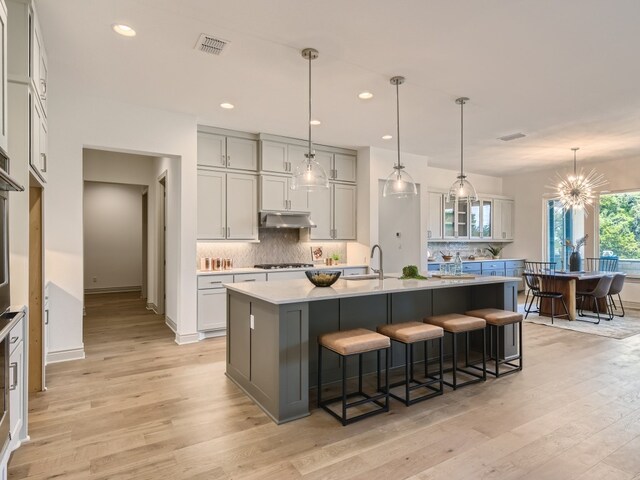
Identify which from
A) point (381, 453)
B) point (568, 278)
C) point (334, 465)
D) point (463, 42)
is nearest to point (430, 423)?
point (381, 453)

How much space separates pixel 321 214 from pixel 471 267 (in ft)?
12.4

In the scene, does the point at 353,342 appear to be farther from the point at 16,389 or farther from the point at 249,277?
the point at 249,277

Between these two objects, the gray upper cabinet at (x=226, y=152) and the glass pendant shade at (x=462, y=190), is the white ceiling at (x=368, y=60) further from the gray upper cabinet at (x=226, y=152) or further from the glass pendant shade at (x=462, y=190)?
the glass pendant shade at (x=462, y=190)

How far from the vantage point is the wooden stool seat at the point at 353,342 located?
8.79 feet

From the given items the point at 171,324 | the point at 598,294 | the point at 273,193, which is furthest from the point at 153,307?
the point at 598,294

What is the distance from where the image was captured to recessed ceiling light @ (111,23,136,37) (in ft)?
9.31

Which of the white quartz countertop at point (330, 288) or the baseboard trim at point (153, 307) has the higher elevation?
the white quartz countertop at point (330, 288)

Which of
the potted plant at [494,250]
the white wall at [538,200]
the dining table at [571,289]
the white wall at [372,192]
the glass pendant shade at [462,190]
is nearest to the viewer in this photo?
the glass pendant shade at [462,190]

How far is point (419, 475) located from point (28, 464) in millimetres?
2230

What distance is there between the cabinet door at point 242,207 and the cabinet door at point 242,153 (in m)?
0.14

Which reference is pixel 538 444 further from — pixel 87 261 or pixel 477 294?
pixel 87 261

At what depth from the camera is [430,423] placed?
271 centimetres

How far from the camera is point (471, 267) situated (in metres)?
8.02

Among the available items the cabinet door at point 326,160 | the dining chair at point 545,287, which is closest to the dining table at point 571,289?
the dining chair at point 545,287
